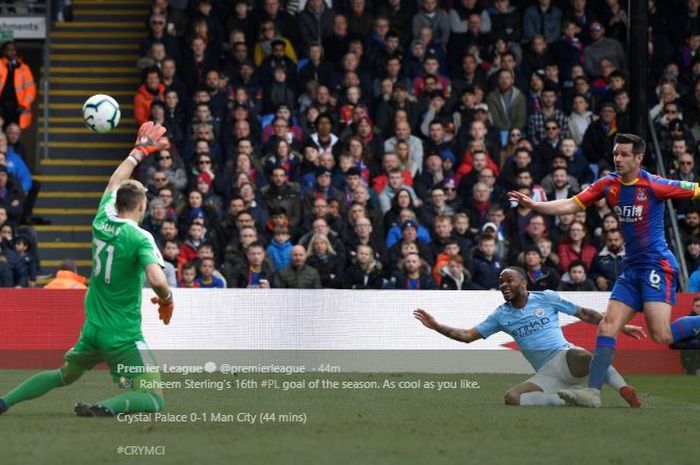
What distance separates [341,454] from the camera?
8.42 metres

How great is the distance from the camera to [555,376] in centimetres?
1224

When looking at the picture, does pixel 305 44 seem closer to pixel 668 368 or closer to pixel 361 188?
pixel 361 188

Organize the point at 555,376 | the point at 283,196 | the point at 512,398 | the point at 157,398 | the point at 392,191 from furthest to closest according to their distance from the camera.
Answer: the point at 392,191 < the point at 283,196 < the point at 555,376 < the point at 512,398 < the point at 157,398

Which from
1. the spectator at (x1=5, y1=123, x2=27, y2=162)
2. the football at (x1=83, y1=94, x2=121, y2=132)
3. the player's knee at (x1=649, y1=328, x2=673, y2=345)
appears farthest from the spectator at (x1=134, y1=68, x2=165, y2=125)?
the player's knee at (x1=649, y1=328, x2=673, y2=345)

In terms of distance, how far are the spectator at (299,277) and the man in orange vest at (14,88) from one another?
19.4ft

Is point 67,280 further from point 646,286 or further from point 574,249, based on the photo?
point 646,286

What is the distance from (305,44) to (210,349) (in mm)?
6683

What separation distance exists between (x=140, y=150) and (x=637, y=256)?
414 centimetres

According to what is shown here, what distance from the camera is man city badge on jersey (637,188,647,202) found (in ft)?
38.1

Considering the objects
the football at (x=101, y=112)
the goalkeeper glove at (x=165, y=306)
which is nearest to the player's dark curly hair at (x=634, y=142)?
the goalkeeper glove at (x=165, y=306)

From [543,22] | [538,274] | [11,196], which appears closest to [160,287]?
[538,274]

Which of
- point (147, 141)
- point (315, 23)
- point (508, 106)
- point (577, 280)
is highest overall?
point (315, 23)

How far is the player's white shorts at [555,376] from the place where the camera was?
12.2 metres

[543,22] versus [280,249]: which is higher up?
[543,22]
